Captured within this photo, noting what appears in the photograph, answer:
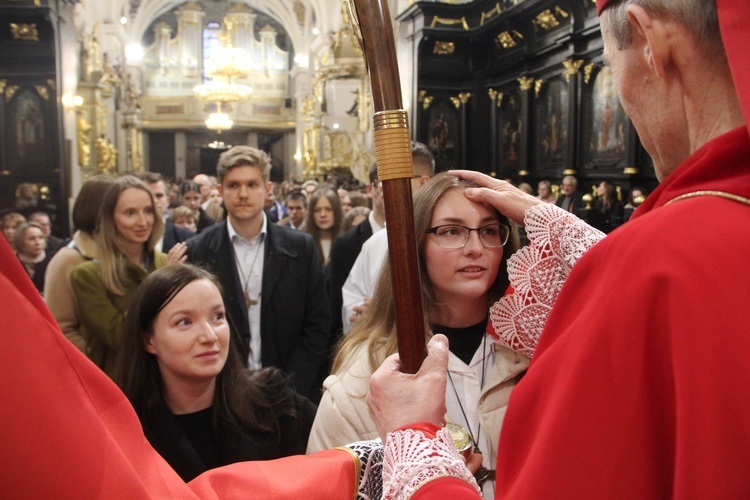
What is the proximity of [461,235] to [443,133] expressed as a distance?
42.9 ft

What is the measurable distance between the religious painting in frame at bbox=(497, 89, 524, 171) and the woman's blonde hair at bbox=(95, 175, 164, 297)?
10.5 meters

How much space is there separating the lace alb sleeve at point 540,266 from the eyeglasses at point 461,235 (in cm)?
25

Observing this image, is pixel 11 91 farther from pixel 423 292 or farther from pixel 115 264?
pixel 423 292

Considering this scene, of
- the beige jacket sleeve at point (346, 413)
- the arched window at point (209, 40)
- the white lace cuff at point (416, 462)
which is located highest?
the arched window at point (209, 40)

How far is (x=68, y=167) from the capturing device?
14578 mm

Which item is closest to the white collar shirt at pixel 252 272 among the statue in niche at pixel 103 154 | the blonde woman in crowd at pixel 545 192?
the blonde woman in crowd at pixel 545 192

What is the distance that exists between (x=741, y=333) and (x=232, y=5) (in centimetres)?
4172

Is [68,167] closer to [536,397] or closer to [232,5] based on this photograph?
[536,397]

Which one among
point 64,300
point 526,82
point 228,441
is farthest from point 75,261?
point 526,82

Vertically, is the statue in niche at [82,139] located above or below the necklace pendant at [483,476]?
above

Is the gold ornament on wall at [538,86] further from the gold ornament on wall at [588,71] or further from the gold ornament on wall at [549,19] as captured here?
the gold ornament on wall at [588,71]

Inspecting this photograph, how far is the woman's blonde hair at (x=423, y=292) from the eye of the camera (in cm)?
213

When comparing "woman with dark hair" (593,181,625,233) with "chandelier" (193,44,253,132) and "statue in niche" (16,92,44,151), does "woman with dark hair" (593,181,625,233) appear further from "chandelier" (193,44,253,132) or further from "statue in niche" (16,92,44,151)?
"chandelier" (193,44,253,132)

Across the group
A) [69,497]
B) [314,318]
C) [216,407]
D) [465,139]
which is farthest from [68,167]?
[69,497]
